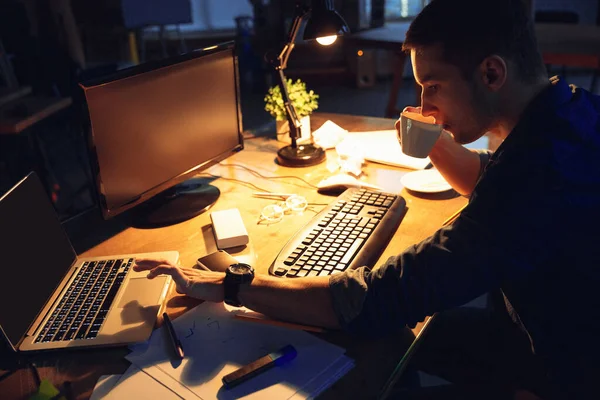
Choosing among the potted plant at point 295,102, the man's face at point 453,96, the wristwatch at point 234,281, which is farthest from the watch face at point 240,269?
the potted plant at point 295,102

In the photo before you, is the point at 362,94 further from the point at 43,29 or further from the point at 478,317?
the point at 478,317

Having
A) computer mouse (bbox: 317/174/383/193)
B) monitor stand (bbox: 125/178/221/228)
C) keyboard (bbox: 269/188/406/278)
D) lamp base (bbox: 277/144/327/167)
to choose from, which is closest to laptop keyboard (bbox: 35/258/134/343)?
monitor stand (bbox: 125/178/221/228)

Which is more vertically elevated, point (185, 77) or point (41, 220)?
point (185, 77)

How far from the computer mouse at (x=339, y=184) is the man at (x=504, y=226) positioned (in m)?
0.51

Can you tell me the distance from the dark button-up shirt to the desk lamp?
74cm

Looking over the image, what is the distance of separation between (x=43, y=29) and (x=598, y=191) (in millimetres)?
5233

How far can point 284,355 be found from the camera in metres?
0.91

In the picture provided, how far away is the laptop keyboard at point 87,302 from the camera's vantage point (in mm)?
998

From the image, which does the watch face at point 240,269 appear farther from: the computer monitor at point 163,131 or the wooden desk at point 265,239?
the computer monitor at point 163,131

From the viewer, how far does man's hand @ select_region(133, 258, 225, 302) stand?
105cm

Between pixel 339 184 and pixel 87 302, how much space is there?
0.75 meters

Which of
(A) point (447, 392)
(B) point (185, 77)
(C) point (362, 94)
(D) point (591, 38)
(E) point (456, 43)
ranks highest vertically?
(E) point (456, 43)

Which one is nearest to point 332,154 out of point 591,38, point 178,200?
point 178,200

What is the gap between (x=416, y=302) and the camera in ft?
3.02
